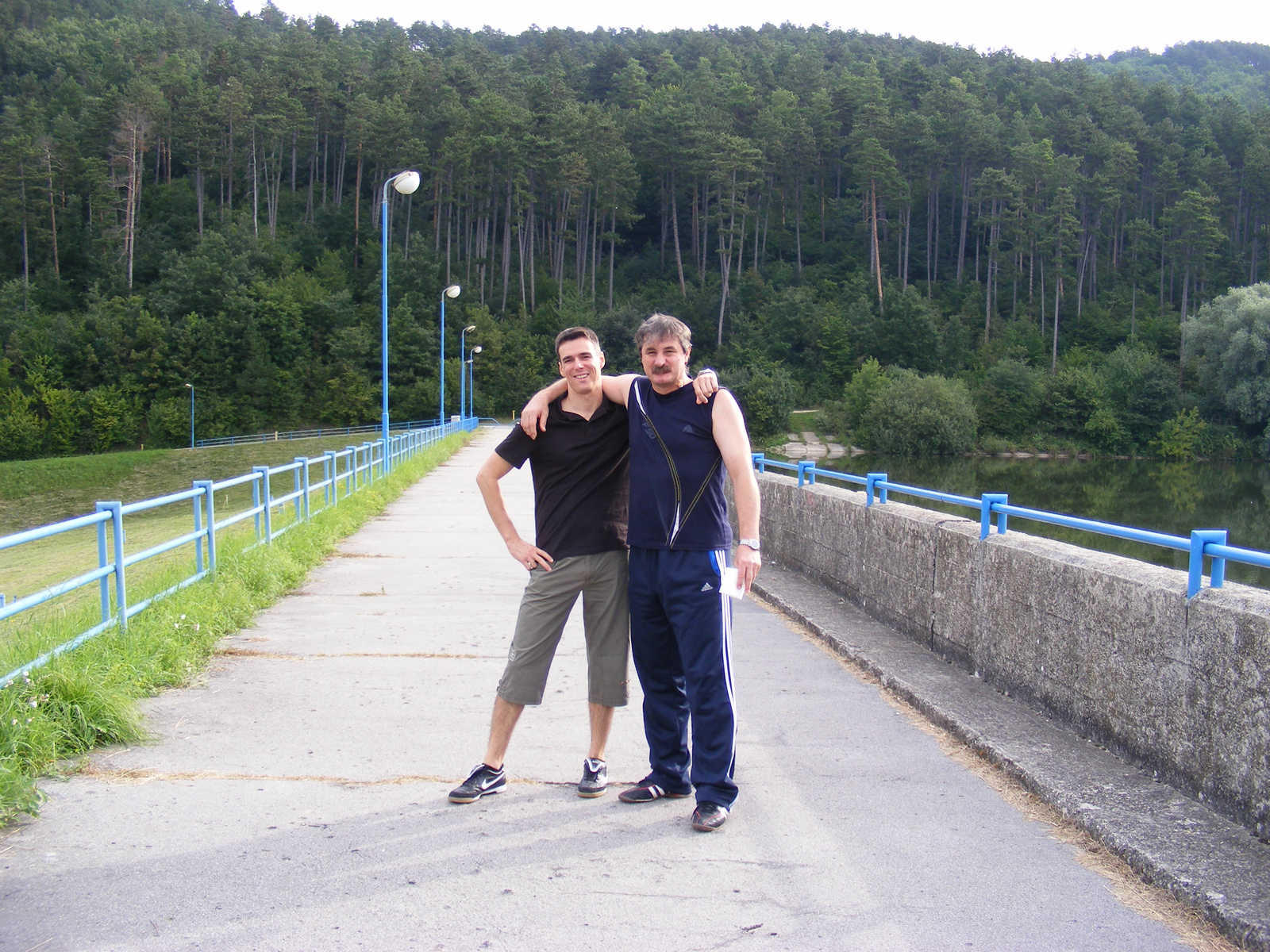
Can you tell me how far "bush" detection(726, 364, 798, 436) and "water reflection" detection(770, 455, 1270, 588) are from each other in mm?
6331

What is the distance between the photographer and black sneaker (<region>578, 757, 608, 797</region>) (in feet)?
14.0

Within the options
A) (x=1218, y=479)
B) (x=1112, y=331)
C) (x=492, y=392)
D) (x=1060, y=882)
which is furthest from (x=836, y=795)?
(x=1112, y=331)

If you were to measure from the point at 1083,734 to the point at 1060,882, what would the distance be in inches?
53.6

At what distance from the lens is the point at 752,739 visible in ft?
17.0

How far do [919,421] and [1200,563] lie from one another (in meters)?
65.9

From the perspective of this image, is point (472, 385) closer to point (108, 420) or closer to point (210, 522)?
point (108, 420)

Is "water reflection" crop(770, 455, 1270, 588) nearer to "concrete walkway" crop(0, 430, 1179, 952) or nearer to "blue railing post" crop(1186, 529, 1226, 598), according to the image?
"concrete walkway" crop(0, 430, 1179, 952)

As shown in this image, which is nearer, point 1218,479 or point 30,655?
point 30,655

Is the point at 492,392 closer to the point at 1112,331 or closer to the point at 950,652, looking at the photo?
the point at 1112,331

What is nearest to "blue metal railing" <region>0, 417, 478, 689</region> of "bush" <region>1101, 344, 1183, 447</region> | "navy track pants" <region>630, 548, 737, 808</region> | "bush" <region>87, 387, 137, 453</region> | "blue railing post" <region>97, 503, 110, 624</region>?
"blue railing post" <region>97, 503, 110, 624</region>

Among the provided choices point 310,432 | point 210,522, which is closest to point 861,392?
point 310,432

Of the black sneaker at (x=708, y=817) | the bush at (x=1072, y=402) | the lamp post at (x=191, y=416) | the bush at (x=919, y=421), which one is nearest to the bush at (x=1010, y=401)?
the bush at (x=1072, y=402)

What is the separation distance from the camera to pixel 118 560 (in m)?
6.18

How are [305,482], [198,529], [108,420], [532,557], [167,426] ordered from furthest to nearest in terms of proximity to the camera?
[167,426] → [108,420] → [305,482] → [198,529] → [532,557]
